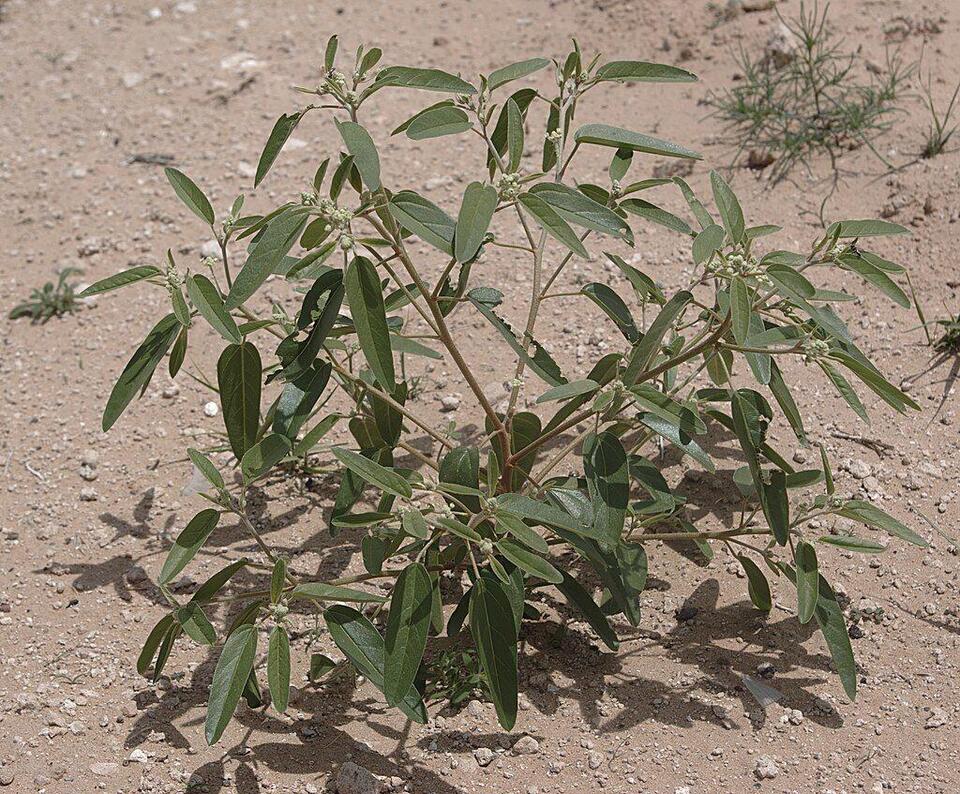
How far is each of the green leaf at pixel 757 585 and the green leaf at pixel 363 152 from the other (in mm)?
1272

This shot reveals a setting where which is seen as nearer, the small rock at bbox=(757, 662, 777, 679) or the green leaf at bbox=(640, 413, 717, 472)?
the green leaf at bbox=(640, 413, 717, 472)

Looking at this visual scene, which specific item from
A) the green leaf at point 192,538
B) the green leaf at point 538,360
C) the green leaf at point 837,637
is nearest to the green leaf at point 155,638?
the green leaf at point 192,538

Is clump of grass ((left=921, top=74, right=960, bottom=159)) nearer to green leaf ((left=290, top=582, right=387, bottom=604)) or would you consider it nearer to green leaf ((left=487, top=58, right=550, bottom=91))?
green leaf ((left=487, top=58, right=550, bottom=91))

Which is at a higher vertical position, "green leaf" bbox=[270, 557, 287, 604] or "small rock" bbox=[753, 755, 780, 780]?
"green leaf" bbox=[270, 557, 287, 604]

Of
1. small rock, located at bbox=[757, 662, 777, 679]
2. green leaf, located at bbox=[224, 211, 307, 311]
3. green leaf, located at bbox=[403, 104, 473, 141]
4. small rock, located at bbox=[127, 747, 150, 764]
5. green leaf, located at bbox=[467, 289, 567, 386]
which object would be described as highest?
green leaf, located at bbox=[403, 104, 473, 141]

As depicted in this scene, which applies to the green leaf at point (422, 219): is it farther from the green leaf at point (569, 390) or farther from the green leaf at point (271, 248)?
the green leaf at point (569, 390)

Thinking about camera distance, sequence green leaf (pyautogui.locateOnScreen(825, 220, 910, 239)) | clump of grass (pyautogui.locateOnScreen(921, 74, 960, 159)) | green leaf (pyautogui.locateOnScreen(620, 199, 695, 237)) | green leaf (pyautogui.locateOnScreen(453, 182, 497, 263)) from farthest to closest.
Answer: clump of grass (pyautogui.locateOnScreen(921, 74, 960, 159)) → green leaf (pyautogui.locateOnScreen(620, 199, 695, 237)) → green leaf (pyautogui.locateOnScreen(825, 220, 910, 239)) → green leaf (pyautogui.locateOnScreen(453, 182, 497, 263))

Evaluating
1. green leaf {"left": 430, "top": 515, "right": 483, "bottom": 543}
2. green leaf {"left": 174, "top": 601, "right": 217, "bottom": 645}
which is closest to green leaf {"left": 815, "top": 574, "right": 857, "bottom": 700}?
green leaf {"left": 430, "top": 515, "right": 483, "bottom": 543}

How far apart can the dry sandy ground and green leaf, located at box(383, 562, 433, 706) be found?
1.55ft

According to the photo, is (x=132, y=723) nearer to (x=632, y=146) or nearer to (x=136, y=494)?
(x=136, y=494)

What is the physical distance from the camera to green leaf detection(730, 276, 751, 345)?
192cm

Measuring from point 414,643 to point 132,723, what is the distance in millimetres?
910

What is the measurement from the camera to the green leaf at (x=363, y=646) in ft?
7.04

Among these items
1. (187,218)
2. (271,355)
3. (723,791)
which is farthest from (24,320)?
(723,791)
